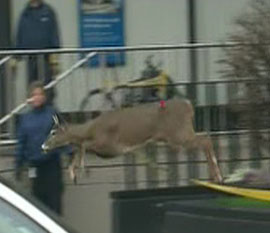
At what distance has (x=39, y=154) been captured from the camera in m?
10.2

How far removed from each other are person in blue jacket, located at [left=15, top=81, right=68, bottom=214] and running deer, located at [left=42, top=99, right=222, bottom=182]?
270mm

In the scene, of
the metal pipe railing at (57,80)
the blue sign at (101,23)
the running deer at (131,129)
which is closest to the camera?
the running deer at (131,129)

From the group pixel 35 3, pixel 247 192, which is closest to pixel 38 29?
pixel 35 3

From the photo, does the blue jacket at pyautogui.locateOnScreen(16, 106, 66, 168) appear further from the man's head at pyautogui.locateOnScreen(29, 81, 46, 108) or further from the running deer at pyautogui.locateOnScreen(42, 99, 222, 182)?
the running deer at pyautogui.locateOnScreen(42, 99, 222, 182)

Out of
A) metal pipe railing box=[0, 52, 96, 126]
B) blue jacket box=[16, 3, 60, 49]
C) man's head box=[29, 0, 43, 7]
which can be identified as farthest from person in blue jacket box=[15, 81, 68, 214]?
man's head box=[29, 0, 43, 7]

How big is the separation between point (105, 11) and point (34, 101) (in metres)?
4.75

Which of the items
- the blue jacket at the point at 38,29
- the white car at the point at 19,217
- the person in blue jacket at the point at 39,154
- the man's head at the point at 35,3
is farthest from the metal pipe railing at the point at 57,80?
the white car at the point at 19,217

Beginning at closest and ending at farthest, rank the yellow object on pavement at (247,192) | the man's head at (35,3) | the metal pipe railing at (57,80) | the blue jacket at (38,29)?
1. the yellow object on pavement at (247,192)
2. the metal pipe railing at (57,80)
3. the blue jacket at (38,29)
4. the man's head at (35,3)

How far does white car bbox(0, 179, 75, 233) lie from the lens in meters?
3.92

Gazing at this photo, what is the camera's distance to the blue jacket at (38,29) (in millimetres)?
12602

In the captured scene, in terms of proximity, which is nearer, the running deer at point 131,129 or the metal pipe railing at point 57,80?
the running deer at point 131,129

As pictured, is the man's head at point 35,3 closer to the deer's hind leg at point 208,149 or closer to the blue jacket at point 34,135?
the blue jacket at point 34,135

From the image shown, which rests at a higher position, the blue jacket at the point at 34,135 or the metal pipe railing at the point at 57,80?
the metal pipe railing at the point at 57,80

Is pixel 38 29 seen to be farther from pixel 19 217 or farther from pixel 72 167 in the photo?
pixel 19 217
